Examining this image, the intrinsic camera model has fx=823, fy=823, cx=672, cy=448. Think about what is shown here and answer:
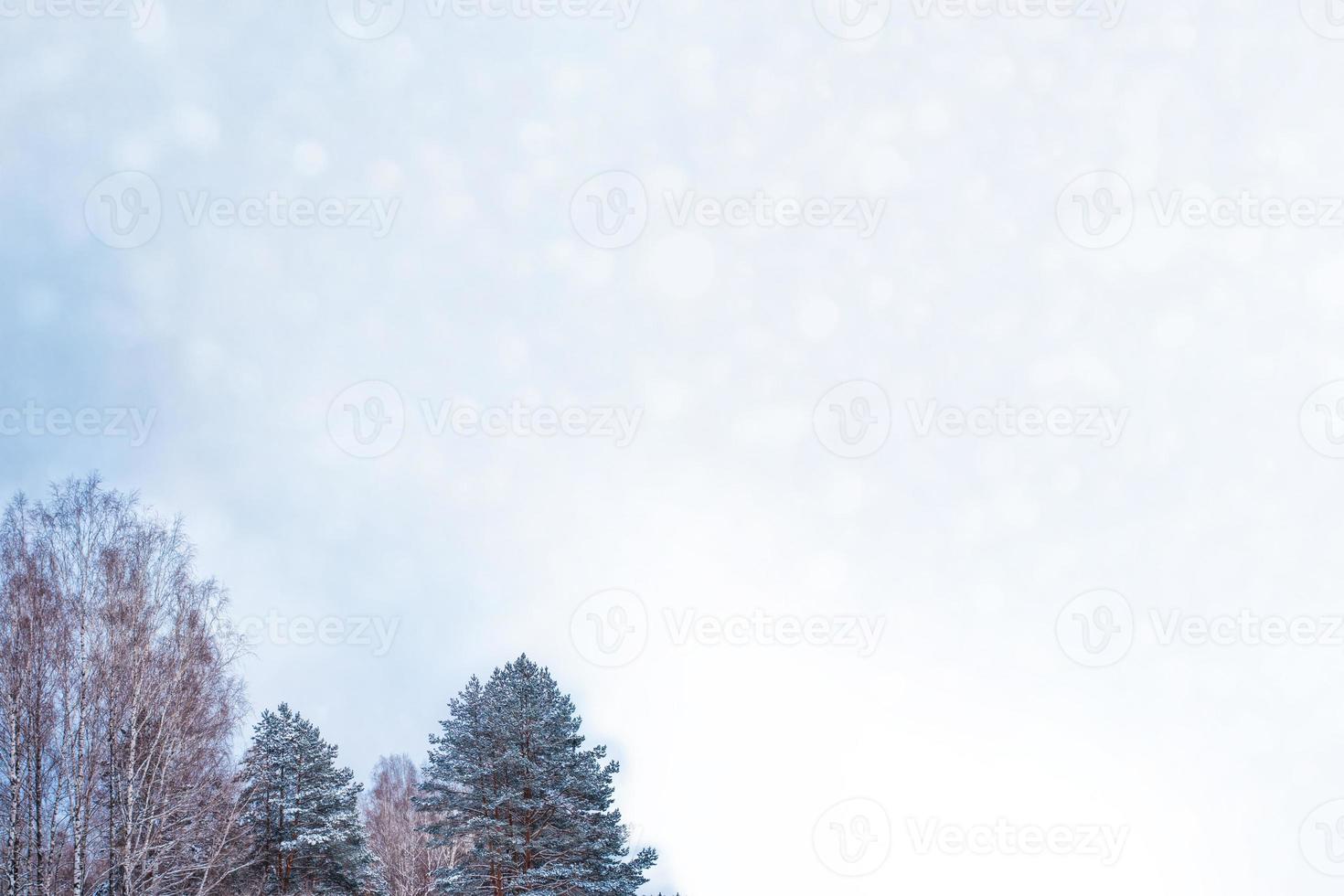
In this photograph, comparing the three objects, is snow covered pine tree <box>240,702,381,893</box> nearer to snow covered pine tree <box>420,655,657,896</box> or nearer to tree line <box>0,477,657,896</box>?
tree line <box>0,477,657,896</box>

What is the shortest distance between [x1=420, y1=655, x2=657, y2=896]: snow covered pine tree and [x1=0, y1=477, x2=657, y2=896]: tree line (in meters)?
0.06

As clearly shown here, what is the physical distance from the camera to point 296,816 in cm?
2670

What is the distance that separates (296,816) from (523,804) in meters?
8.25

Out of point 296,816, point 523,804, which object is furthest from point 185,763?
point 523,804

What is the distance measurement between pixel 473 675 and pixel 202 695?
7.84 metres

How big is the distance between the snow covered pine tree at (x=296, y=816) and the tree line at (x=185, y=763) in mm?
59

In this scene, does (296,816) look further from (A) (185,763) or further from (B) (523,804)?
(B) (523,804)

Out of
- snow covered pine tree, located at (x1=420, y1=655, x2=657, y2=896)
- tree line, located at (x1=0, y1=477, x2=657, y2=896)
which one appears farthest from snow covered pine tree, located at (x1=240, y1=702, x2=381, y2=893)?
snow covered pine tree, located at (x1=420, y1=655, x2=657, y2=896)

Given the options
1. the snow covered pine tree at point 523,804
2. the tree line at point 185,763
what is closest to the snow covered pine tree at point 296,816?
the tree line at point 185,763

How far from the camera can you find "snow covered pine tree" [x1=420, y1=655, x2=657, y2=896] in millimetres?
24031

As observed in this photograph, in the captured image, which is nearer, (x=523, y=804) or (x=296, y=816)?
(x=523, y=804)

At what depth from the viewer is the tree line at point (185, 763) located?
21.4 metres

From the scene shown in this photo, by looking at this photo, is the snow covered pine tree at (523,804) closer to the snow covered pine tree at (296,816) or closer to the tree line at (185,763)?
the tree line at (185,763)

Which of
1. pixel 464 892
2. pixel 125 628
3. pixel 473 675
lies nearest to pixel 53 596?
pixel 125 628
